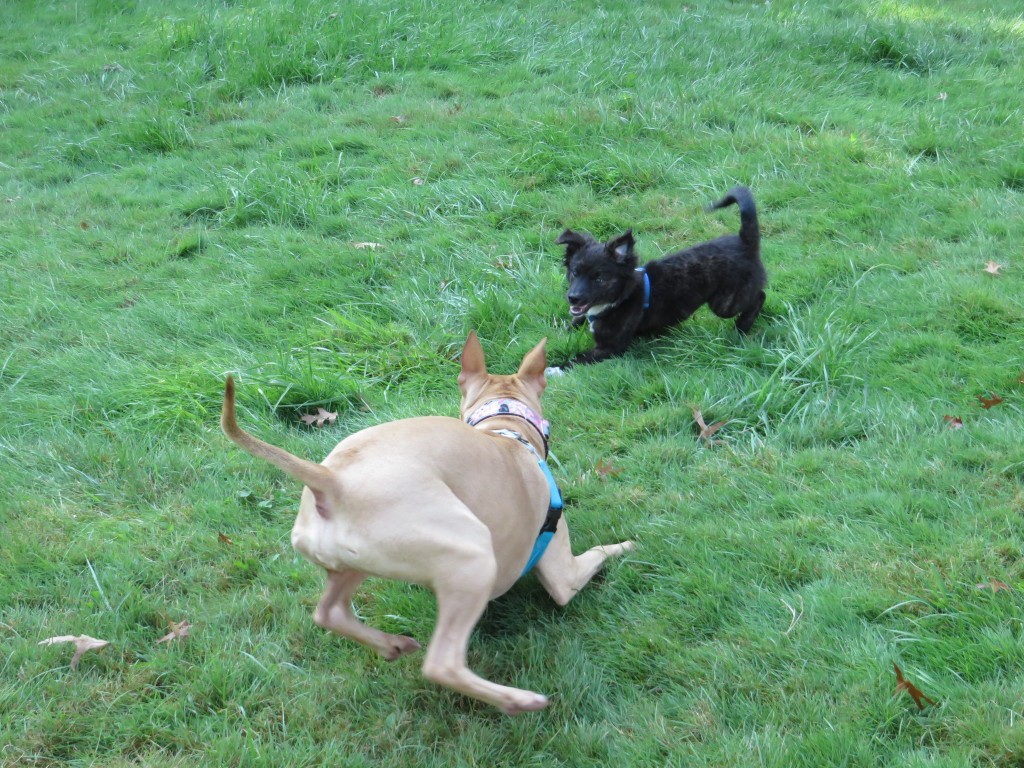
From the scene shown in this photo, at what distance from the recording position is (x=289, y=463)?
284 cm

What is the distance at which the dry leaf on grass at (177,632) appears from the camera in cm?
349

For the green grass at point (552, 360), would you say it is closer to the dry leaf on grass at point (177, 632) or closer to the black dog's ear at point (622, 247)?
the dry leaf on grass at point (177, 632)

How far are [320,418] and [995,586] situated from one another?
329 cm

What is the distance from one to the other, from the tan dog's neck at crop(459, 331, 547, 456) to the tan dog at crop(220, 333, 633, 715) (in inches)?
12.9

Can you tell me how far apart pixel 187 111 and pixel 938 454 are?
326 inches

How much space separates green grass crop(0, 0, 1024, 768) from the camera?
10.1 ft

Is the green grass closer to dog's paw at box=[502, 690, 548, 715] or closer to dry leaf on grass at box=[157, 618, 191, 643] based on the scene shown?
dry leaf on grass at box=[157, 618, 191, 643]

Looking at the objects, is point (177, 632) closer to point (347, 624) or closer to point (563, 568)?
point (347, 624)

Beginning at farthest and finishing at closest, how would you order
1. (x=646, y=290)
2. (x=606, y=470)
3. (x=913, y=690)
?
(x=646, y=290), (x=606, y=470), (x=913, y=690)

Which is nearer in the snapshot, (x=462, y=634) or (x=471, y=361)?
(x=462, y=634)

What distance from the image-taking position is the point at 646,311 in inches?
225

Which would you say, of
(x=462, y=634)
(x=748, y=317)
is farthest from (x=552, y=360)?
(x=462, y=634)

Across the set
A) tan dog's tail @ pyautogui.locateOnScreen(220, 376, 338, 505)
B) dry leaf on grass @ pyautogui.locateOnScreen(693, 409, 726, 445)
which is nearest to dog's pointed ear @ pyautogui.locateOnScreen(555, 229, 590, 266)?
dry leaf on grass @ pyautogui.locateOnScreen(693, 409, 726, 445)

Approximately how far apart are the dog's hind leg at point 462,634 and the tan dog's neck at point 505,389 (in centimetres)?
112
